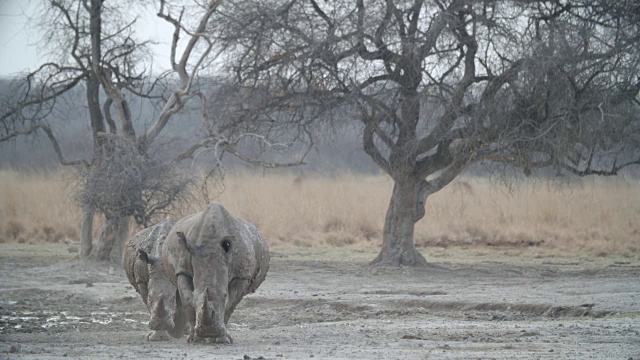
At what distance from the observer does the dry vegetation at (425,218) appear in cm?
2678

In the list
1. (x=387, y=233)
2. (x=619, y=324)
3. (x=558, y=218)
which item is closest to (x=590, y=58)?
(x=387, y=233)

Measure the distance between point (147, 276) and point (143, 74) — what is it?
35.7 feet

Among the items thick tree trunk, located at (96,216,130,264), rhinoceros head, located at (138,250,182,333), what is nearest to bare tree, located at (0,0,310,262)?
thick tree trunk, located at (96,216,130,264)

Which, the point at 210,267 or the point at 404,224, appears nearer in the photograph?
the point at 210,267

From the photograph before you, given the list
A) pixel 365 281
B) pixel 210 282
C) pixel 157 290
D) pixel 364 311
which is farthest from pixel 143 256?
pixel 365 281

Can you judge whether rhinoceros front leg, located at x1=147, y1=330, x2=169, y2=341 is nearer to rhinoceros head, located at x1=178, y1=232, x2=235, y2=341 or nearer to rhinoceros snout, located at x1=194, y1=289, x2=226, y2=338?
rhinoceros head, located at x1=178, y1=232, x2=235, y2=341

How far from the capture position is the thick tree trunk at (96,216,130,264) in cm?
1927

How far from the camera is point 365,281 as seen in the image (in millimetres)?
18047

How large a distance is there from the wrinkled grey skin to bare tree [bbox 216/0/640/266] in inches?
342

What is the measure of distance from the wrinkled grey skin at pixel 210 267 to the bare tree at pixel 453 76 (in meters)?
8.68

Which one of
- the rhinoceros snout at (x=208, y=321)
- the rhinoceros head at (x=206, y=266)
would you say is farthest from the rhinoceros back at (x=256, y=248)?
the rhinoceros snout at (x=208, y=321)

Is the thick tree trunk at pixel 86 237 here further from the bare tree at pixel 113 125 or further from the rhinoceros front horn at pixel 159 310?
the rhinoceros front horn at pixel 159 310

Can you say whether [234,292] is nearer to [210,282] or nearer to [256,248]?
[210,282]

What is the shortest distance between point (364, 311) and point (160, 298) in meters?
4.25
